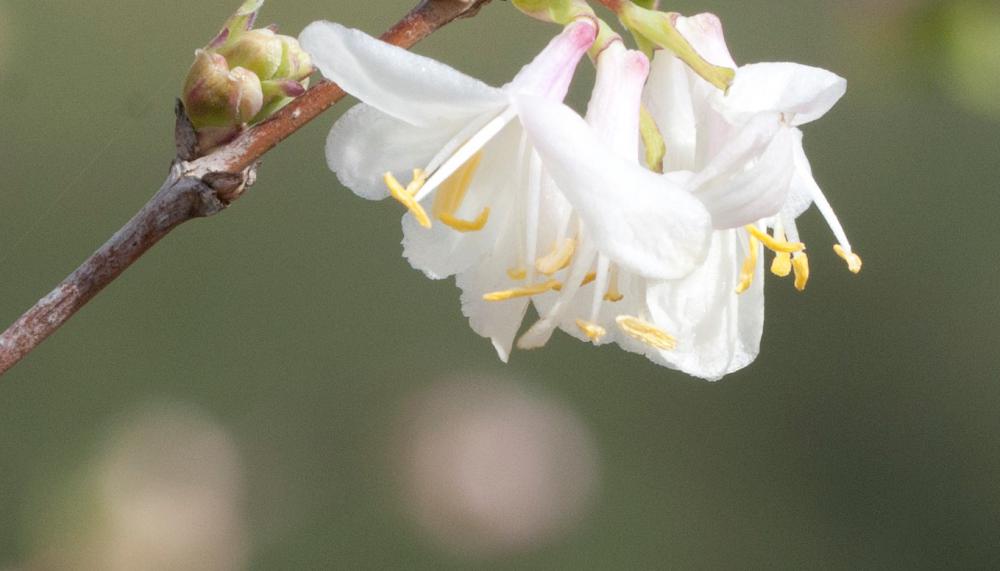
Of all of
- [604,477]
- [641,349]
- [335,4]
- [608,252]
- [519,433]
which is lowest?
[604,477]

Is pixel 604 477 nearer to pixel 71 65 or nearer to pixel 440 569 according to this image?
pixel 440 569

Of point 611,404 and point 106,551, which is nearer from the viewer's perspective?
point 106,551

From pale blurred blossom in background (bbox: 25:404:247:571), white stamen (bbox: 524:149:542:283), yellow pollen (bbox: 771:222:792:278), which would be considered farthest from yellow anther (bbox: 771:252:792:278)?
pale blurred blossom in background (bbox: 25:404:247:571)

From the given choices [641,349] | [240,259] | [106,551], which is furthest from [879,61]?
[240,259]

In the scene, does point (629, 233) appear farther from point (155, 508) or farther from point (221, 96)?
point (155, 508)

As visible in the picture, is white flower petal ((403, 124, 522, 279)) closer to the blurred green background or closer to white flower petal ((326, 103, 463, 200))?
white flower petal ((326, 103, 463, 200))

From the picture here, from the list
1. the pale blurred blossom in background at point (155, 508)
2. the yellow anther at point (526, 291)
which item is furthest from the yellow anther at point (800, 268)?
the pale blurred blossom in background at point (155, 508)
